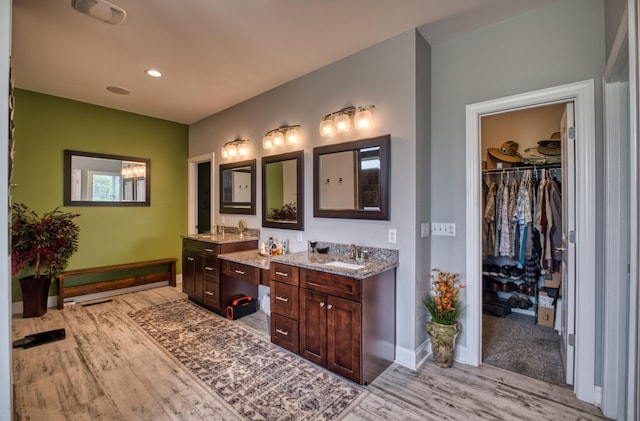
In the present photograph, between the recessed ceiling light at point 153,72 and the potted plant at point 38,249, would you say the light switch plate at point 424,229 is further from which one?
the potted plant at point 38,249

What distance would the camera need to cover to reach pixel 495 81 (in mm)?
2338

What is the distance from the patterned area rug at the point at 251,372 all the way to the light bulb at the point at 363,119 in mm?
2070

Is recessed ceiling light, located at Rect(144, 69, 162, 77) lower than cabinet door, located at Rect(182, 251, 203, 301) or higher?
higher

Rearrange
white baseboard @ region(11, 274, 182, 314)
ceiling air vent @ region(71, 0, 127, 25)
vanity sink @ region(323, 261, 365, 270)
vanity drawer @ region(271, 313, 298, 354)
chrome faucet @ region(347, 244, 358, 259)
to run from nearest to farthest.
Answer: ceiling air vent @ region(71, 0, 127, 25) < vanity sink @ region(323, 261, 365, 270) < vanity drawer @ region(271, 313, 298, 354) < chrome faucet @ region(347, 244, 358, 259) < white baseboard @ region(11, 274, 182, 314)

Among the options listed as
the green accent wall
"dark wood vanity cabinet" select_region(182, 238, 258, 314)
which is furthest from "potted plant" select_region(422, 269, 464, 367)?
the green accent wall

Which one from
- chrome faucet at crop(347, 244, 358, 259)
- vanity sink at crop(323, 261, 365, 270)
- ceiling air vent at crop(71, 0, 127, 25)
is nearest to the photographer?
ceiling air vent at crop(71, 0, 127, 25)

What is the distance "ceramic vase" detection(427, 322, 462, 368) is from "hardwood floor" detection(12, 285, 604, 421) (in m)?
0.07

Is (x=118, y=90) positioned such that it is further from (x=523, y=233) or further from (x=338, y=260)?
(x=523, y=233)

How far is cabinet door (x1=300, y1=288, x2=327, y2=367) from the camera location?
7.62 ft

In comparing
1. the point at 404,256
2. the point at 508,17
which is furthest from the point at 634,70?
the point at 404,256

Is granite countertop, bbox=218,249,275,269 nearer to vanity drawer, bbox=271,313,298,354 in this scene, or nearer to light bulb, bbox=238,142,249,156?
vanity drawer, bbox=271,313,298,354

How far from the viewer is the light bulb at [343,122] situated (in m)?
2.74

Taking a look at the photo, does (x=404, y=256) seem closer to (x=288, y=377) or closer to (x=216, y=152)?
(x=288, y=377)

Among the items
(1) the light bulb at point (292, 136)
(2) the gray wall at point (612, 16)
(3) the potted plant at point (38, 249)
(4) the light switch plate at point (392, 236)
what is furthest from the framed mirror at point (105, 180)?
(2) the gray wall at point (612, 16)
